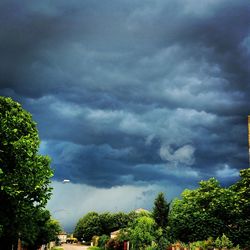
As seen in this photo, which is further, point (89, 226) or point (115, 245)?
point (89, 226)

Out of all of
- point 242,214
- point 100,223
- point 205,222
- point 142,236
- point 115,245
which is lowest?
point 115,245

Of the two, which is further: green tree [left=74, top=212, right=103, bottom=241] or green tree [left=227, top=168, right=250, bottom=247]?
green tree [left=74, top=212, right=103, bottom=241]

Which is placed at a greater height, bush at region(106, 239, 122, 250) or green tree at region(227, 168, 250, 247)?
green tree at region(227, 168, 250, 247)

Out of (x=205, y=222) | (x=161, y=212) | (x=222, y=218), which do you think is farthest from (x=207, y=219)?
(x=161, y=212)

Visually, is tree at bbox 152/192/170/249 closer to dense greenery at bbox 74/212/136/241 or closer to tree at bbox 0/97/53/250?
tree at bbox 0/97/53/250

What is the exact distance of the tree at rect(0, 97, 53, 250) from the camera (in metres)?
32.3

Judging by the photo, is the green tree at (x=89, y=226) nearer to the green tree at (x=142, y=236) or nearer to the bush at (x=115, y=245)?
the bush at (x=115, y=245)

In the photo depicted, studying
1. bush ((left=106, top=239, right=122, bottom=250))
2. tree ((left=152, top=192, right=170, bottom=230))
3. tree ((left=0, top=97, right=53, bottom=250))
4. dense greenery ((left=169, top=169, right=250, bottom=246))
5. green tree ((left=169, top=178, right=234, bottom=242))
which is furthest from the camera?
bush ((left=106, top=239, right=122, bottom=250))

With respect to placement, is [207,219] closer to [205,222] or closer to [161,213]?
[205,222]

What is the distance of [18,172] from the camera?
107 ft

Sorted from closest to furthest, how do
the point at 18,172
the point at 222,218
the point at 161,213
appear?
1. the point at 18,172
2. the point at 222,218
3. the point at 161,213

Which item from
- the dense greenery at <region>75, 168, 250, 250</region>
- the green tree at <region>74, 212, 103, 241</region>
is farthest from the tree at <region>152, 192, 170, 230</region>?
the green tree at <region>74, 212, 103, 241</region>

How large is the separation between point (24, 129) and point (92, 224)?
459ft

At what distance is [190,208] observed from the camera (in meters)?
68.1
